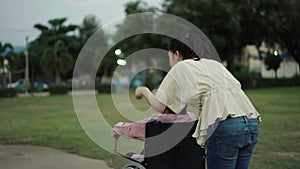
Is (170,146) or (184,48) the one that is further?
(170,146)

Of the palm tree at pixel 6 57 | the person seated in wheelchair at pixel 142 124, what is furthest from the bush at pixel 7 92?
the person seated in wheelchair at pixel 142 124

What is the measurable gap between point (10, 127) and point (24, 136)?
1.62 m

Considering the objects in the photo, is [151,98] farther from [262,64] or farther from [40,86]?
[40,86]

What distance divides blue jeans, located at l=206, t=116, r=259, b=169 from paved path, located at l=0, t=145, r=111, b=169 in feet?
9.76

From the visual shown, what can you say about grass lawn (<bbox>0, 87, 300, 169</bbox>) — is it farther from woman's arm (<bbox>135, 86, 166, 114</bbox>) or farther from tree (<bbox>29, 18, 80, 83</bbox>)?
tree (<bbox>29, 18, 80, 83</bbox>)

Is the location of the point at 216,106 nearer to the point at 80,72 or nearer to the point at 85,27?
the point at 80,72

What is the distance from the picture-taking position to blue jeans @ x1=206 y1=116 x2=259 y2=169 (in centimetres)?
230

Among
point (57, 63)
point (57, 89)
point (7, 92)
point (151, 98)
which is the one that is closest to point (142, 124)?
point (151, 98)

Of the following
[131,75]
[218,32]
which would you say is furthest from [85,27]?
[131,75]

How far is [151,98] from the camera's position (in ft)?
8.32

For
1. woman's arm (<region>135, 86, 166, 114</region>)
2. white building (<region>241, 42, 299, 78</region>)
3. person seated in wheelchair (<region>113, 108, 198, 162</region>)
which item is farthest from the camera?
white building (<region>241, 42, 299, 78</region>)

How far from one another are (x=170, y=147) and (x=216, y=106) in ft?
2.14

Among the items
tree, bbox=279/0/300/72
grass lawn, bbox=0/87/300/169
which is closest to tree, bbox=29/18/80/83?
tree, bbox=279/0/300/72

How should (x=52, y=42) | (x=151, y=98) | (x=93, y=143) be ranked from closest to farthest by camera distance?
(x=151, y=98) < (x=93, y=143) < (x=52, y=42)
